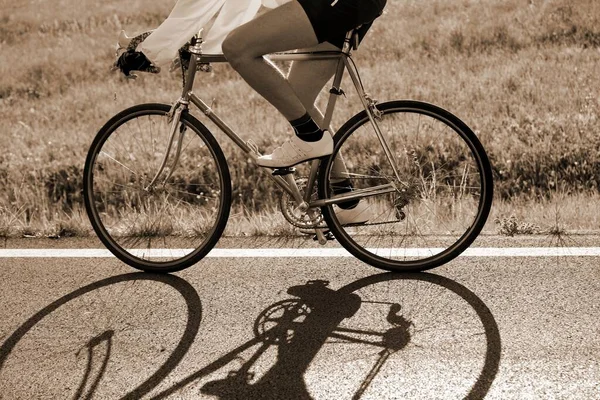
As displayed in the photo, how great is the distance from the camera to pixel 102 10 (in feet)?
45.9

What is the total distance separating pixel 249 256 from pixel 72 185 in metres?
3.32

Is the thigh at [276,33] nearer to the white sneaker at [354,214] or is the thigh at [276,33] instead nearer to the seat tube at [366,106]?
the seat tube at [366,106]

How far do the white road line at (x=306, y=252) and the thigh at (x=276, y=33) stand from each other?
4.48 ft

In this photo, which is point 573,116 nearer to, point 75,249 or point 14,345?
point 75,249

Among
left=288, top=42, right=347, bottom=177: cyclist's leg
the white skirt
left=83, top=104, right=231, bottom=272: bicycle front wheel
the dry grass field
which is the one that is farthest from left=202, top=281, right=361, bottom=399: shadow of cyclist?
the white skirt

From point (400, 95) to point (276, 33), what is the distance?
516 cm

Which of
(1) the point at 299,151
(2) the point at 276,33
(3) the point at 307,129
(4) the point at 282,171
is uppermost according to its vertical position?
(2) the point at 276,33

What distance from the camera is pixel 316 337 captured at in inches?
152

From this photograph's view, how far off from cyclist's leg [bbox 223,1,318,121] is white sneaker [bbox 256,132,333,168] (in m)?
0.24

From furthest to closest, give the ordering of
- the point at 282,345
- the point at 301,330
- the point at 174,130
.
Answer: the point at 174,130
the point at 301,330
the point at 282,345

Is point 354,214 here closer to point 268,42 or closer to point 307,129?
point 307,129

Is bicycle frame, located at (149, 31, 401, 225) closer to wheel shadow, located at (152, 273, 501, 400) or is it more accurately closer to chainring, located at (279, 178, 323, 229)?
chainring, located at (279, 178, 323, 229)

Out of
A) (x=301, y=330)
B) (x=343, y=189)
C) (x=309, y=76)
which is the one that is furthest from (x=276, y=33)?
(x=301, y=330)

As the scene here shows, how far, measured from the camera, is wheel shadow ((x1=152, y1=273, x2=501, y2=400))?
11.2 feet
